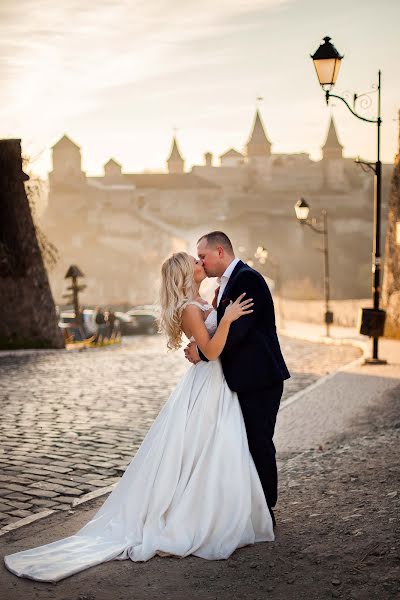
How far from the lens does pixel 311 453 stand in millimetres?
6707

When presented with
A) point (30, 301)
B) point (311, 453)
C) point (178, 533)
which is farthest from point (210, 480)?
point (30, 301)

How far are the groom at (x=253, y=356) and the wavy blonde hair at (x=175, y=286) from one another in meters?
0.19

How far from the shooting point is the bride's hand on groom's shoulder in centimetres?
431

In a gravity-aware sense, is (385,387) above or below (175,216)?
below

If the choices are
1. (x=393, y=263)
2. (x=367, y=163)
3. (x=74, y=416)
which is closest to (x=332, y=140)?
(x=393, y=263)

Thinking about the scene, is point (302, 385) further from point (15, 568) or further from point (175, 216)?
point (175, 216)

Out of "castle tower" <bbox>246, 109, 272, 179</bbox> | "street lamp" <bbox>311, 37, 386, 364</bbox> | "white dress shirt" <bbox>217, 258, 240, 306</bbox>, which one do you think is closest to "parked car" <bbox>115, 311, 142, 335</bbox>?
"street lamp" <bbox>311, 37, 386, 364</bbox>

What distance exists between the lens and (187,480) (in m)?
4.34

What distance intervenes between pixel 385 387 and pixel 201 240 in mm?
6609

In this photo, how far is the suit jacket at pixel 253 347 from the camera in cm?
445

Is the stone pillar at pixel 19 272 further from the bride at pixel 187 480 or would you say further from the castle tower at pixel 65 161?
the castle tower at pixel 65 161

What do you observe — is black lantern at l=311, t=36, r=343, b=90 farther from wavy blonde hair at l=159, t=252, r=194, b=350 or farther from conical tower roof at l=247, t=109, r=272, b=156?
conical tower roof at l=247, t=109, r=272, b=156

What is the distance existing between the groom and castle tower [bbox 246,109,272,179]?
268 feet

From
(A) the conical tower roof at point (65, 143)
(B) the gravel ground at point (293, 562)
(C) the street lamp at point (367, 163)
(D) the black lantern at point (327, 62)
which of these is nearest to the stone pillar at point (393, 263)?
(C) the street lamp at point (367, 163)
